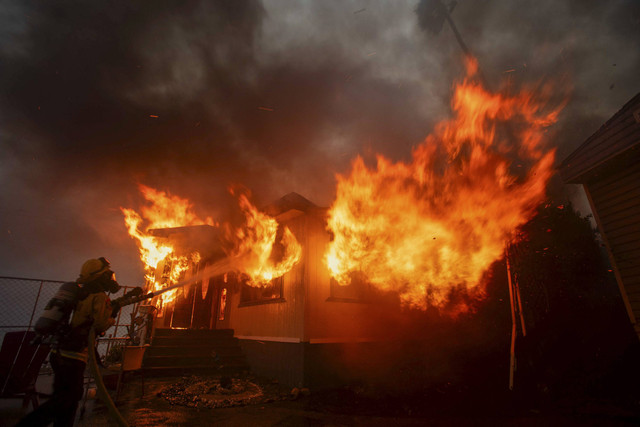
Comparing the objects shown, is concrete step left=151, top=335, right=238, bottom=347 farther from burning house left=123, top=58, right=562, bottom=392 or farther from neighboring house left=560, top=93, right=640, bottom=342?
neighboring house left=560, top=93, right=640, bottom=342

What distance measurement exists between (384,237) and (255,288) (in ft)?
16.5

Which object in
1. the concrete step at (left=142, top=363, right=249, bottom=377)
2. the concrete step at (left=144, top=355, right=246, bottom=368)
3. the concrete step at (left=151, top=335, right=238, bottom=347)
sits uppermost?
the concrete step at (left=151, top=335, right=238, bottom=347)

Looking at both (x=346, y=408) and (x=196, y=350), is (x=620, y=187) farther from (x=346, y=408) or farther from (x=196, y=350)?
(x=196, y=350)

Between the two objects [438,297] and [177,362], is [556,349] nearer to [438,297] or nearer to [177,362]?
[438,297]

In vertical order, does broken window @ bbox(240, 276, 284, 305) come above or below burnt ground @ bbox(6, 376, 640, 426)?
above

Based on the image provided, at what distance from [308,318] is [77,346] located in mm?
5397

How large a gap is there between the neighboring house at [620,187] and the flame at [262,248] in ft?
26.2

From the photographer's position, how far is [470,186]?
10.0m

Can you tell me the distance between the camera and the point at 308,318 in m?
8.23

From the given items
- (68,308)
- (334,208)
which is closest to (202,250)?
(334,208)

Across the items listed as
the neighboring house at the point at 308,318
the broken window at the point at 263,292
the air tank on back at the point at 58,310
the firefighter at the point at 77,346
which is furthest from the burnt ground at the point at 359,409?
the broken window at the point at 263,292

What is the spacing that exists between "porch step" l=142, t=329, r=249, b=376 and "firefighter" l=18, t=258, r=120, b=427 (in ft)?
21.3

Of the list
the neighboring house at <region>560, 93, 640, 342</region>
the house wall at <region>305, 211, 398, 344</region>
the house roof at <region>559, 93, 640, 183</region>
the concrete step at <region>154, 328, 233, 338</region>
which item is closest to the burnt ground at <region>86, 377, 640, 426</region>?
the house wall at <region>305, 211, 398, 344</region>

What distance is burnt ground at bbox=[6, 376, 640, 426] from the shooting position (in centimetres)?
532
